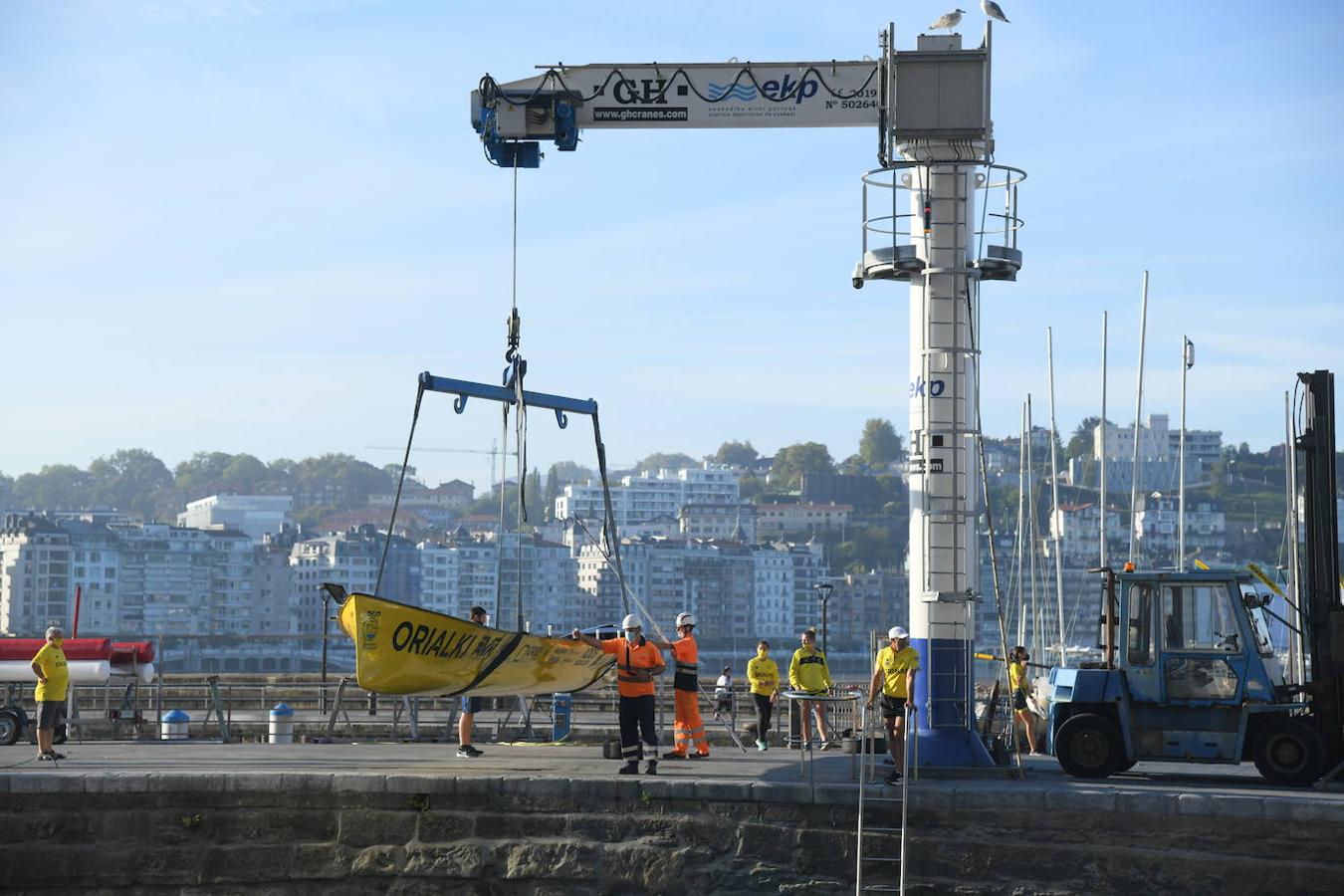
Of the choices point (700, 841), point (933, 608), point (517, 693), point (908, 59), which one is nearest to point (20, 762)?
point (517, 693)

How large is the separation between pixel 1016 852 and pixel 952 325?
19.6ft

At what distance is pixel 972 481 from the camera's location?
2000cm

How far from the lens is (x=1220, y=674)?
18.9 meters

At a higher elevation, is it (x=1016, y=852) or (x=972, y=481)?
(x=972, y=481)

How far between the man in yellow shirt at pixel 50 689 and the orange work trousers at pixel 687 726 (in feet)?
22.7

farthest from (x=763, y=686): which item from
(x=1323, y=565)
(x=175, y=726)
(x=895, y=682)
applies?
(x=175, y=726)

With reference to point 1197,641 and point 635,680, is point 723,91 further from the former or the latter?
point 1197,641

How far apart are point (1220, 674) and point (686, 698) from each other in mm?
5870

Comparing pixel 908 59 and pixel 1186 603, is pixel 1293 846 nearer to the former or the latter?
pixel 1186 603

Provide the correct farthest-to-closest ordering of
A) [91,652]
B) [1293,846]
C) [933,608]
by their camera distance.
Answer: [91,652], [933,608], [1293,846]

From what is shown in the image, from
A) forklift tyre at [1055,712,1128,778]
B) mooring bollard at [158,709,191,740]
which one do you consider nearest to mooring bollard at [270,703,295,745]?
mooring bollard at [158,709,191,740]

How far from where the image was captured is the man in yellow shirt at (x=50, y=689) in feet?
65.7

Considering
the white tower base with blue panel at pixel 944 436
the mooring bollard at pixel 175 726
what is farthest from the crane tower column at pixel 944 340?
the mooring bollard at pixel 175 726

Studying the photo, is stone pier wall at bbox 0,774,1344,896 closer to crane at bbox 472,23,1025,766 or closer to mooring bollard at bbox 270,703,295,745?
crane at bbox 472,23,1025,766
